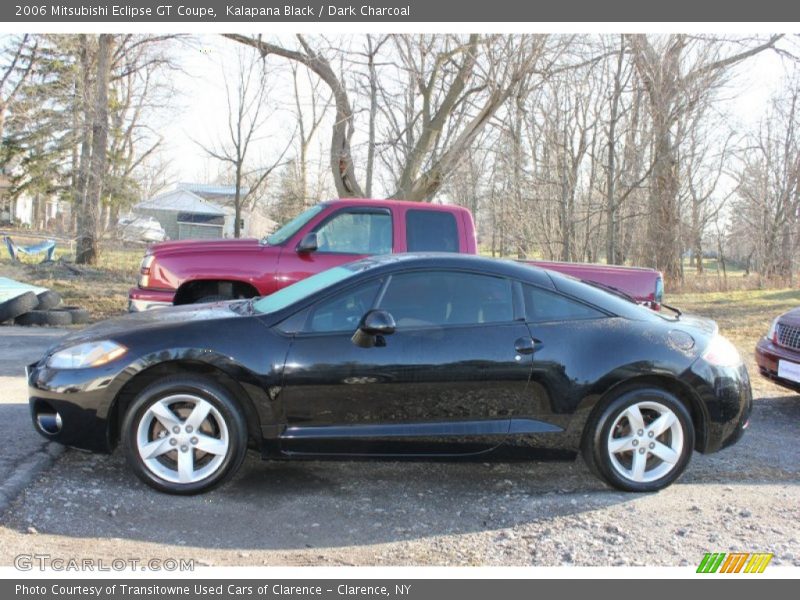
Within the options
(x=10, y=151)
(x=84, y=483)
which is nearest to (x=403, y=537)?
(x=84, y=483)

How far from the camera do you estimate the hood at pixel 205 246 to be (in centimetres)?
718

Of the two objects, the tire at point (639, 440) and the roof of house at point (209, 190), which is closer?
A: the tire at point (639, 440)

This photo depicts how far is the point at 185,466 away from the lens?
402cm

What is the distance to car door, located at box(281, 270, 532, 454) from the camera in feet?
13.4

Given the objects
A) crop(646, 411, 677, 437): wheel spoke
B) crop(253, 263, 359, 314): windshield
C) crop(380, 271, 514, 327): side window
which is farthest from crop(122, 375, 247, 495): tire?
crop(646, 411, 677, 437): wheel spoke

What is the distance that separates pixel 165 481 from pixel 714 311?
14.5m

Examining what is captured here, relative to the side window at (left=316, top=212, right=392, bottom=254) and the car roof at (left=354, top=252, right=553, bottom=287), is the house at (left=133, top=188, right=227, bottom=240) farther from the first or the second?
the car roof at (left=354, top=252, right=553, bottom=287)

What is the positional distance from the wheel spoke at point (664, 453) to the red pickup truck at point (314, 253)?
2576 millimetres

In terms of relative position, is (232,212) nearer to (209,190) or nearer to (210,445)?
(209,190)

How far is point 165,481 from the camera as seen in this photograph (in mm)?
4004

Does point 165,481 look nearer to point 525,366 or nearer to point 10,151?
point 525,366

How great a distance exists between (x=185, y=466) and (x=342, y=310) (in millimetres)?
1354

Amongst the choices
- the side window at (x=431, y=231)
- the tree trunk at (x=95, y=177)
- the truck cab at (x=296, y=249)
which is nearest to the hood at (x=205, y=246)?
the truck cab at (x=296, y=249)

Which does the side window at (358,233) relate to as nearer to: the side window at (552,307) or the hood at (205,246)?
the hood at (205,246)
